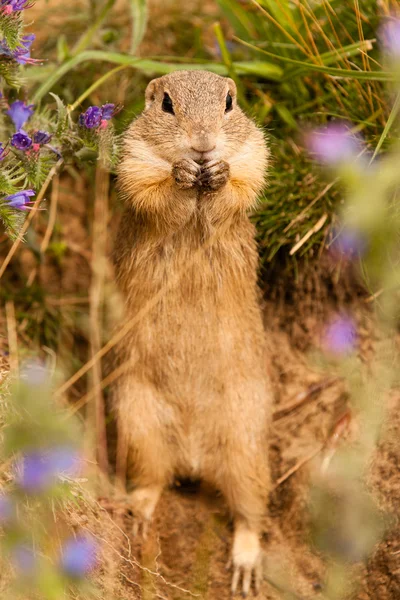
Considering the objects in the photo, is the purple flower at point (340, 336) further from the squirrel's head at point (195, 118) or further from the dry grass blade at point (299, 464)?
the squirrel's head at point (195, 118)

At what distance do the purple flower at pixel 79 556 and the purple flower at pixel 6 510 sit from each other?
0.30 metres

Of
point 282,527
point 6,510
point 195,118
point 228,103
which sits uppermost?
point 228,103

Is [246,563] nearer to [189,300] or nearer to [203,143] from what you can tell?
[189,300]

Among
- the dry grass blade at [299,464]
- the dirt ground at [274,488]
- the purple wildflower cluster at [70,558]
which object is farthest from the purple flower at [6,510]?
the dry grass blade at [299,464]

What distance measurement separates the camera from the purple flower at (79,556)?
130 inches

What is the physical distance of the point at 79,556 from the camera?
11.2 feet

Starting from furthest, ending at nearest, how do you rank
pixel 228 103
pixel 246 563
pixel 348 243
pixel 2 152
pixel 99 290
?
pixel 99 290 < pixel 348 243 < pixel 246 563 < pixel 228 103 < pixel 2 152

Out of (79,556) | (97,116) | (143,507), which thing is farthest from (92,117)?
(143,507)

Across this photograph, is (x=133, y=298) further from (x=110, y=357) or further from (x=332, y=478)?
(x=332, y=478)

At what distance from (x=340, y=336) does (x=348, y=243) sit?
0.67 meters

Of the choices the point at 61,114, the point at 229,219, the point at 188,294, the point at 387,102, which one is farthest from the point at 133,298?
the point at 387,102

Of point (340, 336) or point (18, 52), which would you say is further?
point (340, 336)

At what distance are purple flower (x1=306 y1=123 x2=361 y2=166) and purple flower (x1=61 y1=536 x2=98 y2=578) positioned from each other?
8.64ft

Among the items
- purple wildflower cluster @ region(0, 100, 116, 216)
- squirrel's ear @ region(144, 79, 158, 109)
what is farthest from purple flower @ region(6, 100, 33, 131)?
squirrel's ear @ region(144, 79, 158, 109)
